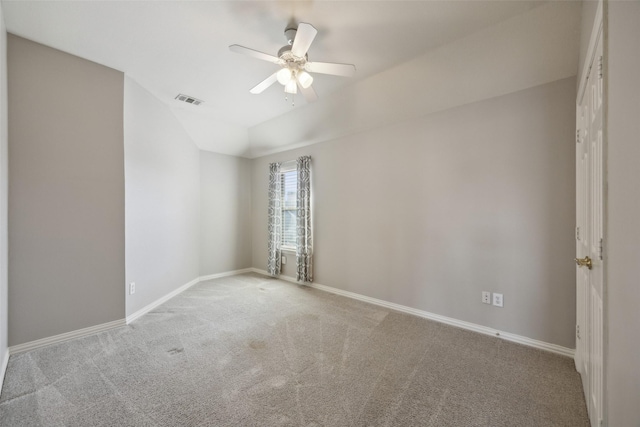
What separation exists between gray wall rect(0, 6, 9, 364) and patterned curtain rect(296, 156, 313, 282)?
3113mm

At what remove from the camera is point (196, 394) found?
5.80 ft

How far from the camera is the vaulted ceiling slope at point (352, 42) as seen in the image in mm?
1959

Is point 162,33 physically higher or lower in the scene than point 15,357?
higher

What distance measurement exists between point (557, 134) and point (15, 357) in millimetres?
4988

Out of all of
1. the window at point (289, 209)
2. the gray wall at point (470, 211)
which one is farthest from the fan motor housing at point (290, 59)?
the window at point (289, 209)

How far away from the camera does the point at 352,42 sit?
7.79 feet

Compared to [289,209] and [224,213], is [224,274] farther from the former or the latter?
[289,209]

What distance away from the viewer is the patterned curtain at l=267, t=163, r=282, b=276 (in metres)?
4.84

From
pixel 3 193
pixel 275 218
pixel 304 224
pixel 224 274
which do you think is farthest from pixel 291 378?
pixel 224 274

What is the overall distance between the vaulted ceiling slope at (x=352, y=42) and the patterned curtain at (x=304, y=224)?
1.25 metres

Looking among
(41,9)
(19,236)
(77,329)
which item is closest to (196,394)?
(77,329)

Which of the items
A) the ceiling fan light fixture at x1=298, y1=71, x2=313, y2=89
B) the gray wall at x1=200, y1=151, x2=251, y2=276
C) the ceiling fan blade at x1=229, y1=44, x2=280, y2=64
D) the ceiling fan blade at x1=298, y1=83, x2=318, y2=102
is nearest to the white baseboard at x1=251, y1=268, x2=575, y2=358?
the gray wall at x1=200, y1=151, x2=251, y2=276

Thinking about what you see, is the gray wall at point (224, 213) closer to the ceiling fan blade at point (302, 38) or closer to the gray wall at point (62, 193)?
the gray wall at point (62, 193)

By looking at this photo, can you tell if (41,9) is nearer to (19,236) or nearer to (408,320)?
(19,236)
